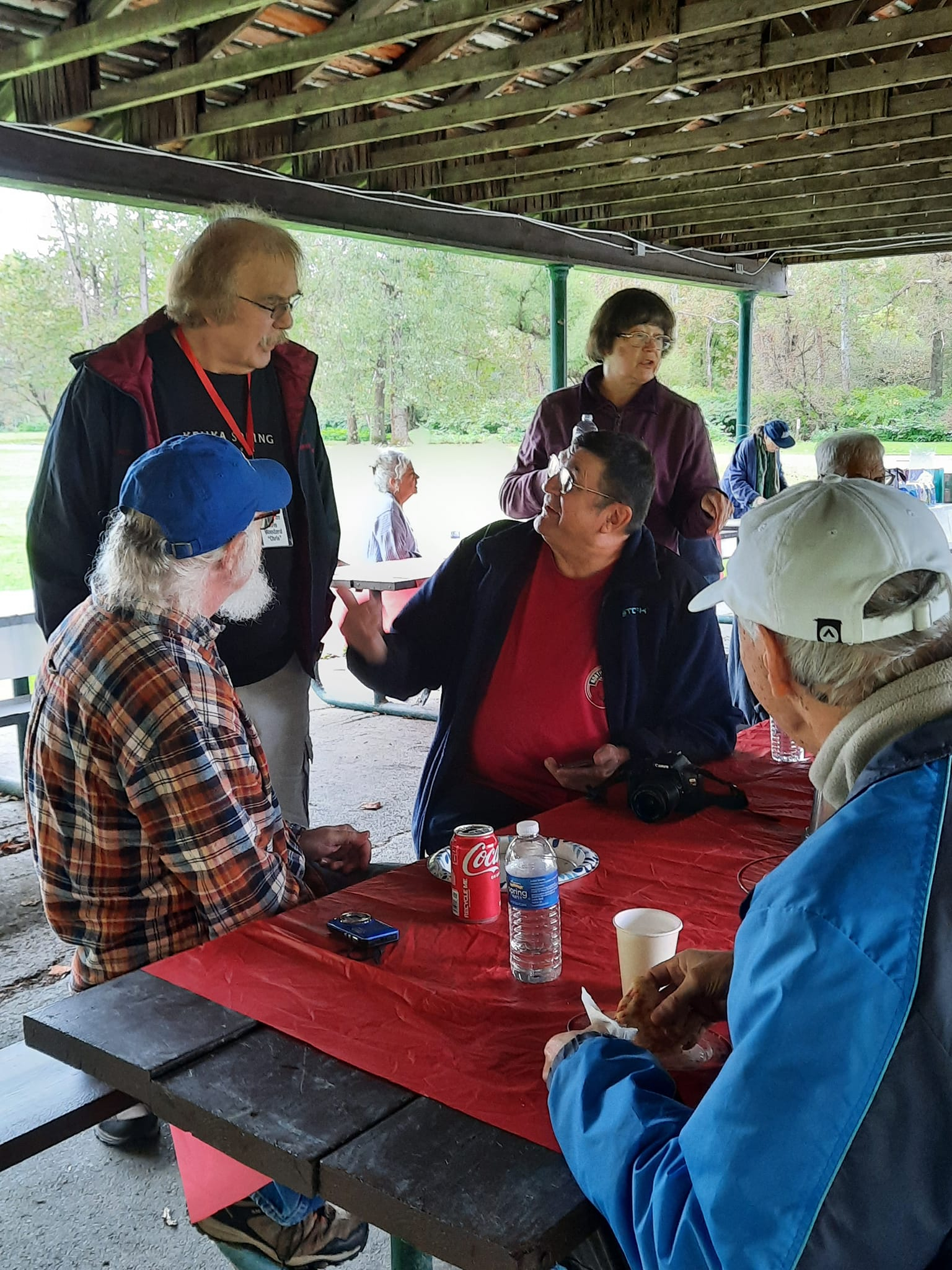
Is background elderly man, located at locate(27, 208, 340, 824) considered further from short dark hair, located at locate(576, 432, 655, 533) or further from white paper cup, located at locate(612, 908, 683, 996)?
white paper cup, located at locate(612, 908, 683, 996)

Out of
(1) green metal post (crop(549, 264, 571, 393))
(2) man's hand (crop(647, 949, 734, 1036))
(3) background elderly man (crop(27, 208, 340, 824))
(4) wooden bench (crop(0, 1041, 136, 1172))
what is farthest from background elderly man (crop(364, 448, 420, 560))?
(2) man's hand (crop(647, 949, 734, 1036))

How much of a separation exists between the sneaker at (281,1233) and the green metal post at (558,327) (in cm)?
578

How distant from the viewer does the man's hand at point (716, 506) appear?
148 inches

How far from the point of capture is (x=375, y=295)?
2105 cm

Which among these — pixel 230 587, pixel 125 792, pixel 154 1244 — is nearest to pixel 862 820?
pixel 125 792

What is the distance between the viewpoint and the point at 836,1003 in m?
0.87

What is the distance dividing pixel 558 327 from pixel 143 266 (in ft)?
40.2

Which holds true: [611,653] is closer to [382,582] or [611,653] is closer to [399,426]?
[382,582]

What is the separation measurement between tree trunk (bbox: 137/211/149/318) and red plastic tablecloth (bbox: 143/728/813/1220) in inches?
667

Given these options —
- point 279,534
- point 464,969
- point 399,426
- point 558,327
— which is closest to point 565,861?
point 464,969

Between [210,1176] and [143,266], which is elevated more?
[143,266]

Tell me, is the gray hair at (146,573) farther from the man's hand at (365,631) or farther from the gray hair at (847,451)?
the gray hair at (847,451)

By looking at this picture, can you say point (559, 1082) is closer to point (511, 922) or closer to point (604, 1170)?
point (604, 1170)

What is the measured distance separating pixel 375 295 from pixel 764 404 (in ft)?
34.7
